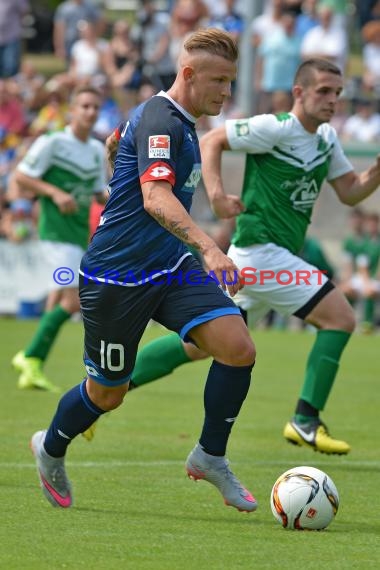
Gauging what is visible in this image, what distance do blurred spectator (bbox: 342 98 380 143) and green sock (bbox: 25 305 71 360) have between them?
1007 cm

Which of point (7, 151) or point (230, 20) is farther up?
point (230, 20)

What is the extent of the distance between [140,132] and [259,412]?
472 centimetres

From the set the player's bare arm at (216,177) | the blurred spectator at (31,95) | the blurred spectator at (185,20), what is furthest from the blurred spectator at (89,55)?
the player's bare arm at (216,177)

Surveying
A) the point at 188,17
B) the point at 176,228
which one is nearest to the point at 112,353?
the point at 176,228

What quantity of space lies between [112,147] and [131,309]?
1015 millimetres

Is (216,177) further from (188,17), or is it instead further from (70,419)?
(188,17)

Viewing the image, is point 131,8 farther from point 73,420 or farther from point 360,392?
point 73,420

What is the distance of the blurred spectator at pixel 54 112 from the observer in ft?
64.2

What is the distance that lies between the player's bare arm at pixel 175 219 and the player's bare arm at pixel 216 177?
1804 mm

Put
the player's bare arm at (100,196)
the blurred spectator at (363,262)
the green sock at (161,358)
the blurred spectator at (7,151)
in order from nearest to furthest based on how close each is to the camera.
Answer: the green sock at (161,358)
the player's bare arm at (100,196)
the blurred spectator at (363,262)
the blurred spectator at (7,151)

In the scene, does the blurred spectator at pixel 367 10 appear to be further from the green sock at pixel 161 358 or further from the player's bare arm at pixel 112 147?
the player's bare arm at pixel 112 147

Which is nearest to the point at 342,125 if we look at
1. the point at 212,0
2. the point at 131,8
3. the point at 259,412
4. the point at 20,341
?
the point at 212,0

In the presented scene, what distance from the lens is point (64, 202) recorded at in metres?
10.1

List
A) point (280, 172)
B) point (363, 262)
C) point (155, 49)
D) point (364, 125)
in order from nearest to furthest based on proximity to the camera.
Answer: point (280, 172) < point (363, 262) < point (364, 125) < point (155, 49)
